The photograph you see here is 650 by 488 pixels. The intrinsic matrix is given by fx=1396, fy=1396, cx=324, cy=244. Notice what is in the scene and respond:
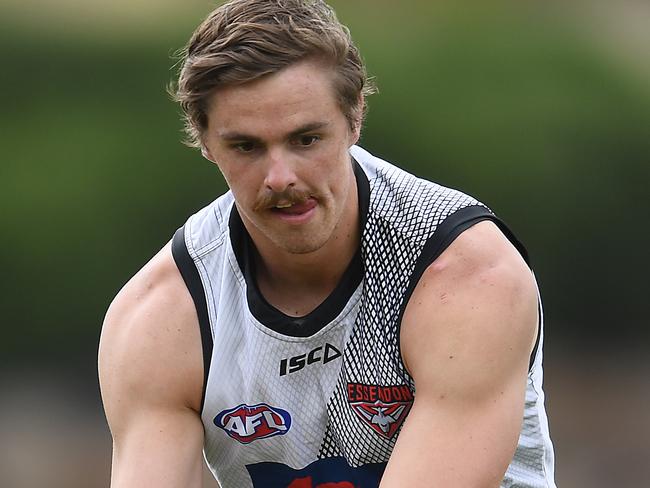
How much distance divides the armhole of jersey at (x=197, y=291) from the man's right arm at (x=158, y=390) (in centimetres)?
1

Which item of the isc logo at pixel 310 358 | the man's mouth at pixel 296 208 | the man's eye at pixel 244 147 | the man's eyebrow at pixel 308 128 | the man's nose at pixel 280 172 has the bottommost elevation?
the isc logo at pixel 310 358

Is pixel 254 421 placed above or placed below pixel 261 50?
below

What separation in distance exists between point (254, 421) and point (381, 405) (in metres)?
0.35

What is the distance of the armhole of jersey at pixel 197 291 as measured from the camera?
3492 millimetres

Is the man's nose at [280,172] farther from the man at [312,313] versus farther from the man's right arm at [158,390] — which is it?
the man's right arm at [158,390]

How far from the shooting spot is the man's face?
3180 mm

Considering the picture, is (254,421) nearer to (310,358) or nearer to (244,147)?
(310,358)

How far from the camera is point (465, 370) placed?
3.17 m

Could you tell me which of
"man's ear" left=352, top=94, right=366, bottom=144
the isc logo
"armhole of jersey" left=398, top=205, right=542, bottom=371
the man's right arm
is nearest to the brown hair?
"man's ear" left=352, top=94, right=366, bottom=144

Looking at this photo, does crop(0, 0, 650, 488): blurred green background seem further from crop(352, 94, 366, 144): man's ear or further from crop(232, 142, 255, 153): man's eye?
crop(232, 142, 255, 153): man's eye

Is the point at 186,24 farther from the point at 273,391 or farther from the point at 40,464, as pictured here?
the point at 273,391

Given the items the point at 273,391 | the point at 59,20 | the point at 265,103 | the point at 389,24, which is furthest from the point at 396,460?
the point at 59,20

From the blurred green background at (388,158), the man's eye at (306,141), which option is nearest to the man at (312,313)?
the man's eye at (306,141)

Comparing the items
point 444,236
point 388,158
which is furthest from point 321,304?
point 388,158
